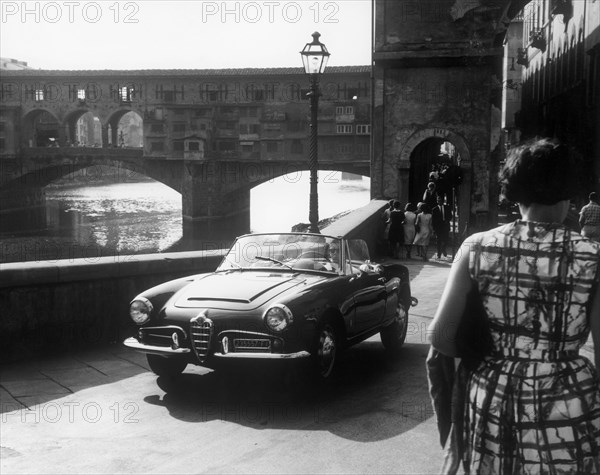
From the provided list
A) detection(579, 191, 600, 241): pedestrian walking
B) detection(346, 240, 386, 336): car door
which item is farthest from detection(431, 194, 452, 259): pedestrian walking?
detection(346, 240, 386, 336): car door

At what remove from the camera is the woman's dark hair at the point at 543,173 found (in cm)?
230

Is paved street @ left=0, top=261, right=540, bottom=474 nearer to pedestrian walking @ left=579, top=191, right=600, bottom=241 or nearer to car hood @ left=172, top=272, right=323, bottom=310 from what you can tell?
car hood @ left=172, top=272, right=323, bottom=310

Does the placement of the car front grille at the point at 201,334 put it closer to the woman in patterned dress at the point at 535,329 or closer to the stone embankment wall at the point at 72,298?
the stone embankment wall at the point at 72,298

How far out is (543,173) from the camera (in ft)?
7.55

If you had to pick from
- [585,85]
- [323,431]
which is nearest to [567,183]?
[323,431]

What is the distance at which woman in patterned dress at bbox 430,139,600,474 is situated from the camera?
224cm

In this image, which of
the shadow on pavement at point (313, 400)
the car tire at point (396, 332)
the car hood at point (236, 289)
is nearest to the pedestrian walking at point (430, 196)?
the car tire at point (396, 332)

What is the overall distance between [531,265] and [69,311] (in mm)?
5758

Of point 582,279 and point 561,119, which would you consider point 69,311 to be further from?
point 561,119

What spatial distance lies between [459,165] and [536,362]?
18345 millimetres

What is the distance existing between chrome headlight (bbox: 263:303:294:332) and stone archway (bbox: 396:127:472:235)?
1494 cm

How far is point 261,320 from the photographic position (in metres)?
5.54

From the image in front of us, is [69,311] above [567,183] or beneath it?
beneath

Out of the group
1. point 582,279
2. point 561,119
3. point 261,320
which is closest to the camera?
point 582,279
